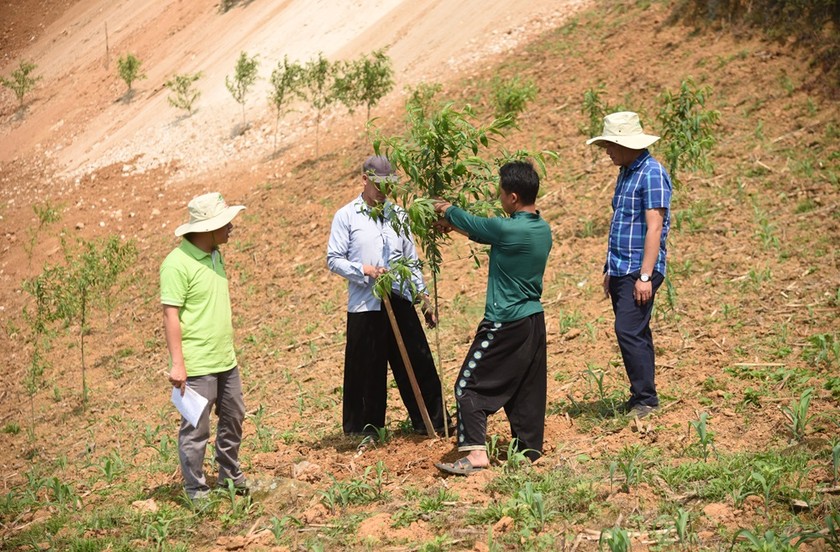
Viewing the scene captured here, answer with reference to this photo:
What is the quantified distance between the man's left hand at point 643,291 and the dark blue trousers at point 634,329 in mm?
42

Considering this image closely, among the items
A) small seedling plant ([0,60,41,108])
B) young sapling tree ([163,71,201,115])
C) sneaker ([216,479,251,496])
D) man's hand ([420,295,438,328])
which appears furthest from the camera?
small seedling plant ([0,60,41,108])

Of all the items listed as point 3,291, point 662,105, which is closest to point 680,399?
point 662,105

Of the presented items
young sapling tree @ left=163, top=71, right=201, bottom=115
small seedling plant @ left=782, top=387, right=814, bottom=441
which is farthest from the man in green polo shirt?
young sapling tree @ left=163, top=71, right=201, bottom=115

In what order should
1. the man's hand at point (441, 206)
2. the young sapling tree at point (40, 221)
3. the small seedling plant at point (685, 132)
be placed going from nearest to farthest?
the man's hand at point (441, 206) → the small seedling plant at point (685, 132) → the young sapling tree at point (40, 221)

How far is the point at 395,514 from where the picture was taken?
4352mm

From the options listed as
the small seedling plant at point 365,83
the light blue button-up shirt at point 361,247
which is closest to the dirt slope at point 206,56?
the small seedling plant at point 365,83

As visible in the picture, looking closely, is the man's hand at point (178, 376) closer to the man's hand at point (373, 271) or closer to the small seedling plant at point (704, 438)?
the man's hand at point (373, 271)

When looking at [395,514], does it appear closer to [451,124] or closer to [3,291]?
[451,124]

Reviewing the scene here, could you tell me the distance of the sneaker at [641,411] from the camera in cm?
522

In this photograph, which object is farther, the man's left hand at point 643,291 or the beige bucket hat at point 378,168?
the beige bucket hat at point 378,168

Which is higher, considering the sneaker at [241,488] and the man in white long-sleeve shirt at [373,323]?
the man in white long-sleeve shirt at [373,323]

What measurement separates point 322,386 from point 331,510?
2.95m

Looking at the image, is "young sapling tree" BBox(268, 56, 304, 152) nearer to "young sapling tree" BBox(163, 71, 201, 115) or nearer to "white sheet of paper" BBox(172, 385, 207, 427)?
"young sapling tree" BBox(163, 71, 201, 115)

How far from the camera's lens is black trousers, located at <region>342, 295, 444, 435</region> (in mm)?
5516
